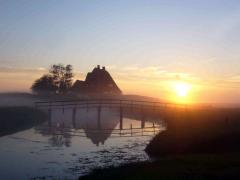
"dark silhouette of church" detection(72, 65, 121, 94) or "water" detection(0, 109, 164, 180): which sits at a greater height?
"dark silhouette of church" detection(72, 65, 121, 94)

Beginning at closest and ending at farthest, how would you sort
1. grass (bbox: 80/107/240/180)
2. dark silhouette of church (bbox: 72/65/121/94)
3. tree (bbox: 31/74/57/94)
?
grass (bbox: 80/107/240/180) → tree (bbox: 31/74/57/94) → dark silhouette of church (bbox: 72/65/121/94)

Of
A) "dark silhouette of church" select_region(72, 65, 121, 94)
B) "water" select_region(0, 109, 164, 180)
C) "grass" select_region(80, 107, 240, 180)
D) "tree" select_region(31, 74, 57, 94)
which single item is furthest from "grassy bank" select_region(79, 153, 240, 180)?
"dark silhouette of church" select_region(72, 65, 121, 94)

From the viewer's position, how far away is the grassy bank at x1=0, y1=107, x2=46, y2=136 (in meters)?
42.6

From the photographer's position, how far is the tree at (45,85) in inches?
3148

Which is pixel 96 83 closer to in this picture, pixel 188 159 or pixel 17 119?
pixel 17 119

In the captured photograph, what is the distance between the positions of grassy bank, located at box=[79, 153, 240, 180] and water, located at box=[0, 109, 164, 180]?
2.23m

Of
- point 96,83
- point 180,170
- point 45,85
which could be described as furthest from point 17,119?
point 96,83

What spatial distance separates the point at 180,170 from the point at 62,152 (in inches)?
495

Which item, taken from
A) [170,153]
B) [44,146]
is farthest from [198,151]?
[44,146]

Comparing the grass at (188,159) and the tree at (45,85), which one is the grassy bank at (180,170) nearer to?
the grass at (188,159)

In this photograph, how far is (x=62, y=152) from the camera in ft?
96.8

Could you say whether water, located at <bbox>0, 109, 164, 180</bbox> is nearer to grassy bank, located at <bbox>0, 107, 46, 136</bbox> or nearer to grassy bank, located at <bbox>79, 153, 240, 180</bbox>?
grassy bank, located at <bbox>0, 107, 46, 136</bbox>

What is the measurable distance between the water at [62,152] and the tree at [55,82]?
3635cm

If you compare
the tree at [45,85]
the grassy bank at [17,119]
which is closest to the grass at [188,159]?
the grassy bank at [17,119]
